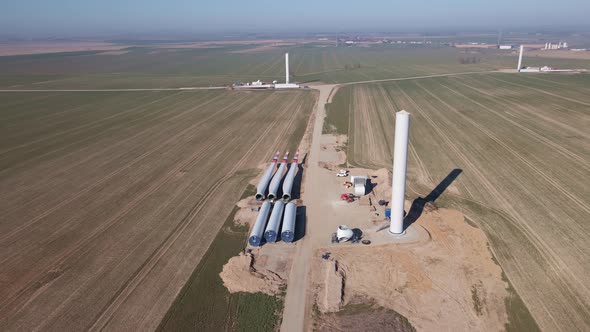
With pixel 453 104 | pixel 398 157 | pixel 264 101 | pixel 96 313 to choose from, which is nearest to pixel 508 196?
pixel 398 157

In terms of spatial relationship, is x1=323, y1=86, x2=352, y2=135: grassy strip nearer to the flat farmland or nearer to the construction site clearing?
the flat farmland

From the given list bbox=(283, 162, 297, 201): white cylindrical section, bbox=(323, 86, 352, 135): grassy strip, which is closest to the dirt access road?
bbox=(283, 162, 297, 201): white cylindrical section

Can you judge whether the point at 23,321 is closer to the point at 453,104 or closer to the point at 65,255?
the point at 65,255

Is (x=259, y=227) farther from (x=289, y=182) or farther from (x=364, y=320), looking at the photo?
(x=364, y=320)

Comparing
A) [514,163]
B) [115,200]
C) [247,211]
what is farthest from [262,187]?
[514,163]

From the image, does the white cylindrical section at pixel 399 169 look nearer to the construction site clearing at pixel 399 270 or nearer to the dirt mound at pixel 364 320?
the construction site clearing at pixel 399 270

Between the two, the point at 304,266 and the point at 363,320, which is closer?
the point at 363,320

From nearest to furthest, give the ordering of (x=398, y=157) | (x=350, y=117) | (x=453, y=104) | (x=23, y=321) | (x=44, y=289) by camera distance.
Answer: (x=23, y=321), (x=44, y=289), (x=398, y=157), (x=350, y=117), (x=453, y=104)
